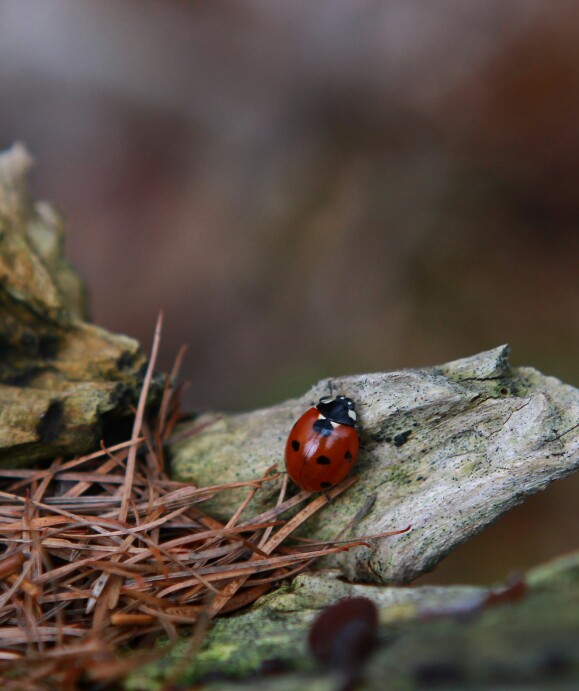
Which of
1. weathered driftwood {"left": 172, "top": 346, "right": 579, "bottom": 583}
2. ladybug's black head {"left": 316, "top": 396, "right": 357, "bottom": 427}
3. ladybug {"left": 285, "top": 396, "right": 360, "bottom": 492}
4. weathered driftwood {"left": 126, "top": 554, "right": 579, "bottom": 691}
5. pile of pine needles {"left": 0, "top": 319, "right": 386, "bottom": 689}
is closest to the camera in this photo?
weathered driftwood {"left": 126, "top": 554, "right": 579, "bottom": 691}

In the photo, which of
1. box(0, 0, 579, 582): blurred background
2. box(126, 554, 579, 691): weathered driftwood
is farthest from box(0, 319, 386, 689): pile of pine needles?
box(0, 0, 579, 582): blurred background

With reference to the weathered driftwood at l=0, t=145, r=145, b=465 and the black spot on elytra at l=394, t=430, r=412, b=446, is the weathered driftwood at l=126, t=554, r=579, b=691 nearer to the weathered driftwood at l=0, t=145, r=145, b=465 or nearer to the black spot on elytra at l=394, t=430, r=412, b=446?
the black spot on elytra at l=394, t=430, r=412, b=446

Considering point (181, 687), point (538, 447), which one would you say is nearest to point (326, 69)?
point (538, 447)

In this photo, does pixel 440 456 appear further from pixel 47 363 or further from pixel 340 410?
pixel 47 363

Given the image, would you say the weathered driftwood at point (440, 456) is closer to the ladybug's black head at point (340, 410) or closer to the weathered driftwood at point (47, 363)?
the ladybug's black head at point (340, 410)

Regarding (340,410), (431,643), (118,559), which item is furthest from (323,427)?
(431,643)

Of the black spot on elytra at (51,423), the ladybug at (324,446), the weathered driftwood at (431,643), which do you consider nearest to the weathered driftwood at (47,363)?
the black spot on elytra at (51,423)

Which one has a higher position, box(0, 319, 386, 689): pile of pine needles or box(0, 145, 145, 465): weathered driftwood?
box(0, 145, 145, 465): weathered driftwood
